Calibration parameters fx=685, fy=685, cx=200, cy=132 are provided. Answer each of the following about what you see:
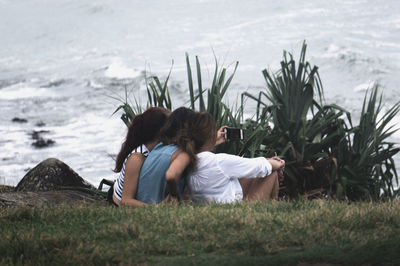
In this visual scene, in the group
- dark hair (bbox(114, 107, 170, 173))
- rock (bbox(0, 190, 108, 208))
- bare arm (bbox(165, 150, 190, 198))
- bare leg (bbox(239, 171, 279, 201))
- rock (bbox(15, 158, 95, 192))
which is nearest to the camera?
bare arm (bbox(165, 150, 190, 198))

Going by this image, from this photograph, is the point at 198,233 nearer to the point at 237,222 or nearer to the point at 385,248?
the point at 237,222

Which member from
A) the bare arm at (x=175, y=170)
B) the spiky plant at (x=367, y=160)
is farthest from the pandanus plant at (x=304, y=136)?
the bare arm at (x=175, y=170)

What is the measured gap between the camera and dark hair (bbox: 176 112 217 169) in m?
5.33

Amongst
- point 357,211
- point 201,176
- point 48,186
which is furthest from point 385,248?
point 48,186

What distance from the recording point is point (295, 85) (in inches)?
309

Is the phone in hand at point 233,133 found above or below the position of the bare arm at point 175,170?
above

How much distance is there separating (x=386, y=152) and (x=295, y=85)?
1281 millimetres

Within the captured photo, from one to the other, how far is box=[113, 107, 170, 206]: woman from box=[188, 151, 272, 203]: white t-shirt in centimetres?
45

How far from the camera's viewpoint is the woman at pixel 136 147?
5.45 m

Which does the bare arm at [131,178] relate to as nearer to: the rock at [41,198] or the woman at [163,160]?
the woman at [163,160]

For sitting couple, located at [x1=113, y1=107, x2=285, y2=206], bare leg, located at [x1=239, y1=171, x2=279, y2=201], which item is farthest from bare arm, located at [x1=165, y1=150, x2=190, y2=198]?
bare leg, located at [x1=239, y1=171, x2=279, y2=201]

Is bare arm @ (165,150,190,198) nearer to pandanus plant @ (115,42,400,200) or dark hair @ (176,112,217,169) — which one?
dark hair @ (176,112,217,169)

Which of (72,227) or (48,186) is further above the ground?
(72,227)

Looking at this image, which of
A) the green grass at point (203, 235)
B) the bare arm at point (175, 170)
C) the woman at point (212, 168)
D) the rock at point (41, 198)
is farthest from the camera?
the rock at point (41, 198)
